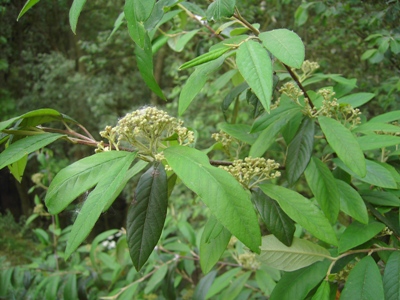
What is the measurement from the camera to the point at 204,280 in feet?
3.94

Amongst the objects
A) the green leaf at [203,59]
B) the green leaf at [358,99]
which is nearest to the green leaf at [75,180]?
the green leaf at [203,59]

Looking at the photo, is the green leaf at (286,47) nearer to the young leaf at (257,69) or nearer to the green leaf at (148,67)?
the young leaf at (257,69)

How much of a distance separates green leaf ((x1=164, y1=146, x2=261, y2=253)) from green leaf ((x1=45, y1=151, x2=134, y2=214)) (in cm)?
10

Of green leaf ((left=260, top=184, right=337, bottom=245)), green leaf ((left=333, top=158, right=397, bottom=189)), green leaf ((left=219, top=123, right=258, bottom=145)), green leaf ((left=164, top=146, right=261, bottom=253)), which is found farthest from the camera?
green leaf ((left=219, top=123, right=258, bottom=145))

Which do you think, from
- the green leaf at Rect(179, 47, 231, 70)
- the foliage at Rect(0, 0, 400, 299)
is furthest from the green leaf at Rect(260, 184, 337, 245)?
the green leaf at Rect(179, 47, 231, 70)

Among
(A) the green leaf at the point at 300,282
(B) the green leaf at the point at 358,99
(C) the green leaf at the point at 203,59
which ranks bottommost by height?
(A) the green leaf at the point at 300,282

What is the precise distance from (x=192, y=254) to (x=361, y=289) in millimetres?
918

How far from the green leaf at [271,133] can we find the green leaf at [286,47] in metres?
0.21

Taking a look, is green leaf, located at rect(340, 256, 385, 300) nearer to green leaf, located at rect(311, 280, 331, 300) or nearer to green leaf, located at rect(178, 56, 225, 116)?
green leaf, located at rect(311, 280, 331, 300)

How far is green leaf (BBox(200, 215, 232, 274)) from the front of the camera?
1.92 feet

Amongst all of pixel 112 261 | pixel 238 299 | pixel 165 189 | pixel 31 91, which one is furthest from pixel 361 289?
pixel 31 91

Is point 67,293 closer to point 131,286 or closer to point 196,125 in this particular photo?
point 131,286

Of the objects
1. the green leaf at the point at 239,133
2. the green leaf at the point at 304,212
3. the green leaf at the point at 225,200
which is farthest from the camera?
the green leaf at the point at 239,133

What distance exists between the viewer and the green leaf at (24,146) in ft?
1.70
